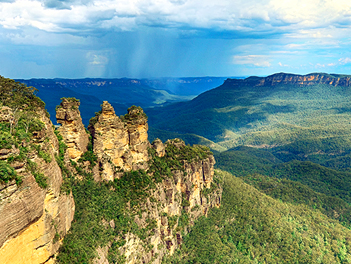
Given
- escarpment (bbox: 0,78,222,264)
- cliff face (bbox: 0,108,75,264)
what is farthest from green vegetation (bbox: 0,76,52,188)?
cliff face (bbox: 0,108,75,264)

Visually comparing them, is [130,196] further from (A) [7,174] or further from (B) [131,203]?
(A) [7,174]

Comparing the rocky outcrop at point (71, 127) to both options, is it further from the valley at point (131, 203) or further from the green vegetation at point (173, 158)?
the green vegetation at point (173, 158)

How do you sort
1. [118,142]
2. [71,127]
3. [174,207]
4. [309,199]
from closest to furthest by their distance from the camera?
[71,127]
[118,142]
[174,207]
[309,199]

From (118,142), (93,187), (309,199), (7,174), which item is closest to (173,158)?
(118,142)

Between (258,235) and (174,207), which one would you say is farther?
(258,235)

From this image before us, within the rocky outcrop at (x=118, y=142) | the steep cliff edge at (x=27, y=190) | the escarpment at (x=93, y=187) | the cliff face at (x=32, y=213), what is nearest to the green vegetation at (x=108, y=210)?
the escarpment at (x=93, y=187)

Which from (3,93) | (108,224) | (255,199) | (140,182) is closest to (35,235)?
(108,224)

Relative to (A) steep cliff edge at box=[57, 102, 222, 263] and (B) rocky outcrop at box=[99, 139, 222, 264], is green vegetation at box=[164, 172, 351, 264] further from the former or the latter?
(A) steep cliff edge at box=[57, 102, 222, 263]

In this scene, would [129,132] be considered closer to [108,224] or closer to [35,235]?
[108,224]
